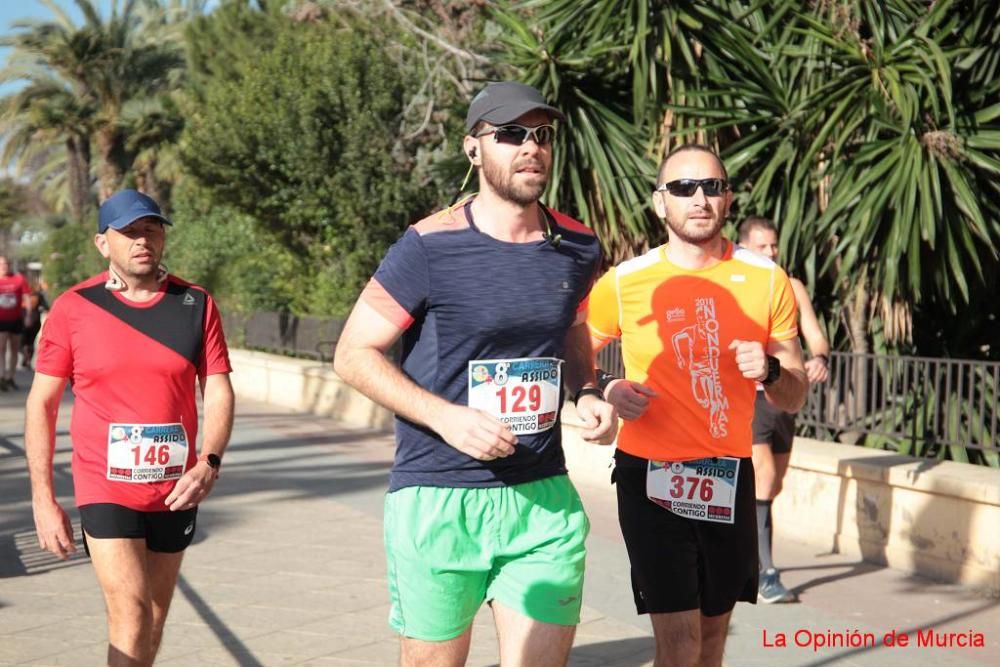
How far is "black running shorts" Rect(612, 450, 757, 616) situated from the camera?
12.9 ft

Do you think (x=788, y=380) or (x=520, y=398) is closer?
(x=520, y=398)

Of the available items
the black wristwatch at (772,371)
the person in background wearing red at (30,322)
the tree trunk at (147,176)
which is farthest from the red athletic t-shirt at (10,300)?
the tree trunk at (147,176)

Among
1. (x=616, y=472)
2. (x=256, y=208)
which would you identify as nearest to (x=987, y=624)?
(x=616, y=472)

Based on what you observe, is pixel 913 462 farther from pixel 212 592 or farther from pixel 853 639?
pixel 212 592

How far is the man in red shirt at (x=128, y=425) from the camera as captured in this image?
4051mm

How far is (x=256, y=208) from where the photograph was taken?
69.5 ft

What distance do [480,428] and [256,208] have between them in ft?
61.5

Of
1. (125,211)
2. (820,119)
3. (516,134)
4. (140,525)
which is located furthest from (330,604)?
(820,119)

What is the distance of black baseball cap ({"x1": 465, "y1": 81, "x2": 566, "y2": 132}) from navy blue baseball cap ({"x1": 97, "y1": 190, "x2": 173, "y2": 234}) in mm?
1388

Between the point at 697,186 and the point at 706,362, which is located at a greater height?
the point at 697,186

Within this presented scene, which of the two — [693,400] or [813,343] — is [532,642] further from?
[813,343]

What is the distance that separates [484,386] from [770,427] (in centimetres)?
347

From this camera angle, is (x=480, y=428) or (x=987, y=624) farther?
(x=987, y=624)

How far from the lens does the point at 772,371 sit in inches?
154
